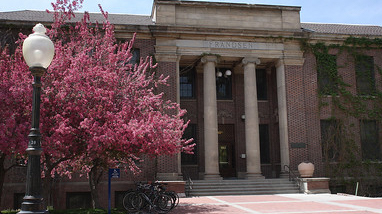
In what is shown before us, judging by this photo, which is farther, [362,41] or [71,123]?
[362,41]

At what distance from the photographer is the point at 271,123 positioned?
24672mm

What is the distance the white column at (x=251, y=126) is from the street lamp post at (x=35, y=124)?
51.4 ft

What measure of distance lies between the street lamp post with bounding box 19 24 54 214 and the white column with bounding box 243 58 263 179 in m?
15.7

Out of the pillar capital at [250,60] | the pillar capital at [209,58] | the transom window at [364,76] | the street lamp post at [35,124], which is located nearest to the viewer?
the street lamp post at [35,124]

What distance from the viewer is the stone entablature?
21.6m

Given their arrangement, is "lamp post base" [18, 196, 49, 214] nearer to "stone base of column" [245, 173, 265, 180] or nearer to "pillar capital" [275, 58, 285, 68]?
"stone base of column" [245, 173, 265, 180]

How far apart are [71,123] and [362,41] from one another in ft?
63.0

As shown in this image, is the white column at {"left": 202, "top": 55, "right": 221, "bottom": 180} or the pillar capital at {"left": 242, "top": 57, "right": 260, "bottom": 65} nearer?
the white column at {"left": 202, "top": 55, "right": 221, "bottom": 180}

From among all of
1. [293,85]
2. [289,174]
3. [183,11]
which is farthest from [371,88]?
[183,11]

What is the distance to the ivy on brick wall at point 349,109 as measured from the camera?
22156 millimetres

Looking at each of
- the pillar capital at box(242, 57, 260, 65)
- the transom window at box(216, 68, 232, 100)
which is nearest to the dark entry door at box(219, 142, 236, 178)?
the transom window at box(216, 68, 232, 100)

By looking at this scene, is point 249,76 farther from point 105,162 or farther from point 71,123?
point 71,123

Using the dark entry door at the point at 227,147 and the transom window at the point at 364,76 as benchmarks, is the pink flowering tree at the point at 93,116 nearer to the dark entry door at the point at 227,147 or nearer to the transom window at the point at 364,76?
the dark entry door at the point at 227,147

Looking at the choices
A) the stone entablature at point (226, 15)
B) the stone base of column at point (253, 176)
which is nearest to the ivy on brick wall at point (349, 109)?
the stone entablature at point (226, 15)
